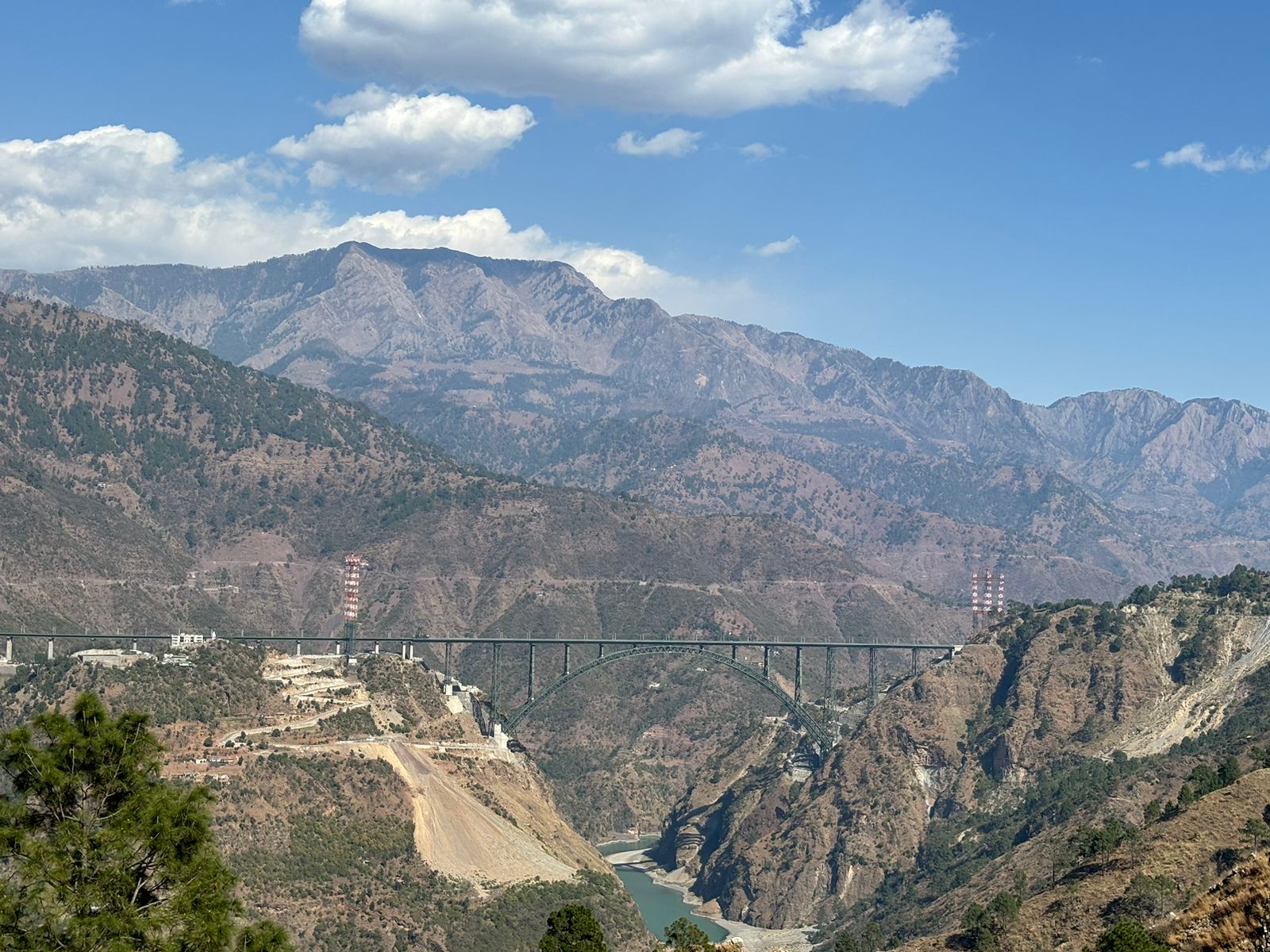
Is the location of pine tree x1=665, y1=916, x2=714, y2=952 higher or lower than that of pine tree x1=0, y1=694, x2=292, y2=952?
lower

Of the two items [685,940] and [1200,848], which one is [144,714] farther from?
[1200,848]

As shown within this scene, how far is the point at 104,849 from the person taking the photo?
47156 mm

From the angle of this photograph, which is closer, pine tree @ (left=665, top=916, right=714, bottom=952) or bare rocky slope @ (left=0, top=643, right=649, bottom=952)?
pine tree @ (left=665, top=916, right=714, bottom=952)

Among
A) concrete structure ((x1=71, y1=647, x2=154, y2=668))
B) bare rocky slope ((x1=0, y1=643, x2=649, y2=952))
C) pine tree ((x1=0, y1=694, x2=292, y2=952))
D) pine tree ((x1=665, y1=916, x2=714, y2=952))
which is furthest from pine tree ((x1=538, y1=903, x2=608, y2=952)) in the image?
concrete structure ((x1=71, y1=647, x2=154, y2=668))

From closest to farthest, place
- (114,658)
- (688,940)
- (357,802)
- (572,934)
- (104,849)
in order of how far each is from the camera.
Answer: (104,849)
(572,934)
(688,940)
(357,802)
(114,658)

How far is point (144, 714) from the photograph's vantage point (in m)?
50.6

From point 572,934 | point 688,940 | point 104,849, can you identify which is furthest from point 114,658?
point 104,849

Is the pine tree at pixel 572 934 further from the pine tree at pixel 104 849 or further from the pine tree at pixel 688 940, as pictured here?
the pine tree at pixel 104 849

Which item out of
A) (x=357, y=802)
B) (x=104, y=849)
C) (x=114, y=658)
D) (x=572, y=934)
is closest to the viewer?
(x=104, y=849)

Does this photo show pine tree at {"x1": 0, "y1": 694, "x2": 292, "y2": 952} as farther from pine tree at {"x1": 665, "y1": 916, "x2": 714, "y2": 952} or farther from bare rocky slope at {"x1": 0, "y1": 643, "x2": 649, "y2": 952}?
bare rocky slope at {"x1": 0, "y1": 643, "x2": 649, "y2": 952}

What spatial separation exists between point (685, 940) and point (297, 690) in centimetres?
8575

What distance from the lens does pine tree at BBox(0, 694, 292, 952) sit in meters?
45.5

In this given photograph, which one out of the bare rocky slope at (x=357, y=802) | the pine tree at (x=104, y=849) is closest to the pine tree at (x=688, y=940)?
the bare rocky slope at (x=357, y=802)

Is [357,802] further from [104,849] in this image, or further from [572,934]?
[104,849]
